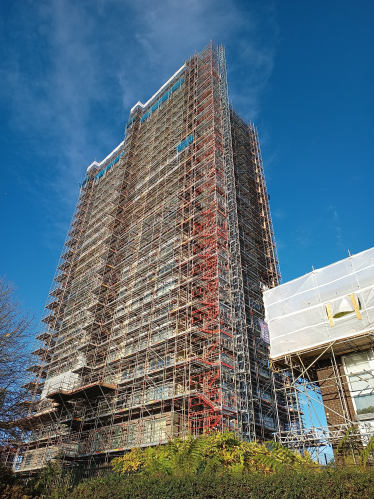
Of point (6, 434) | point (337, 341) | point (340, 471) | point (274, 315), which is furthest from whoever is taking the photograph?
point (274, 315)

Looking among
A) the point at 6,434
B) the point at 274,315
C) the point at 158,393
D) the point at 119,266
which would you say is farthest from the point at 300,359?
the point at 119,266

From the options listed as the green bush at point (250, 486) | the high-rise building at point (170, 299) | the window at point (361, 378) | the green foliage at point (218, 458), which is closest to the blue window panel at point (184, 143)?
the high-rise building at point (170, 299)

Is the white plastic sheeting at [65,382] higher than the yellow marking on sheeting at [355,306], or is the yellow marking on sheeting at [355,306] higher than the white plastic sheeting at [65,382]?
the white plastic sheeting at [65,382]

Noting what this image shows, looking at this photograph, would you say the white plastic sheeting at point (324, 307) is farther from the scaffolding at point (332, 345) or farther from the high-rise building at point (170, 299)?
the high-rise building at point (170, 299)

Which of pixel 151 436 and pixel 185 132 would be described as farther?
pixel 185 132

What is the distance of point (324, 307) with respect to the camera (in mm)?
17812

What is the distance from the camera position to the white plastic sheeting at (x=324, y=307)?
1653 cm

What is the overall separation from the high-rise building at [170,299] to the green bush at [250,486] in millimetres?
9518

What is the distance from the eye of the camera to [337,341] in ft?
54.7

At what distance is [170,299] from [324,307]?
407 inches

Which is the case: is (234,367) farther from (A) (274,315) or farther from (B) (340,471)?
(B) (340,471)

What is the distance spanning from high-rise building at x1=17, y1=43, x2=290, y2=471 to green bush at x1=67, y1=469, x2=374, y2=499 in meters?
9.52

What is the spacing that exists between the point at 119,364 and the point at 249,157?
22.9 meters

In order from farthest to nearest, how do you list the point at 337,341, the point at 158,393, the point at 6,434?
the point at 158,393 < the point at 337,341 < the point at 6,434
